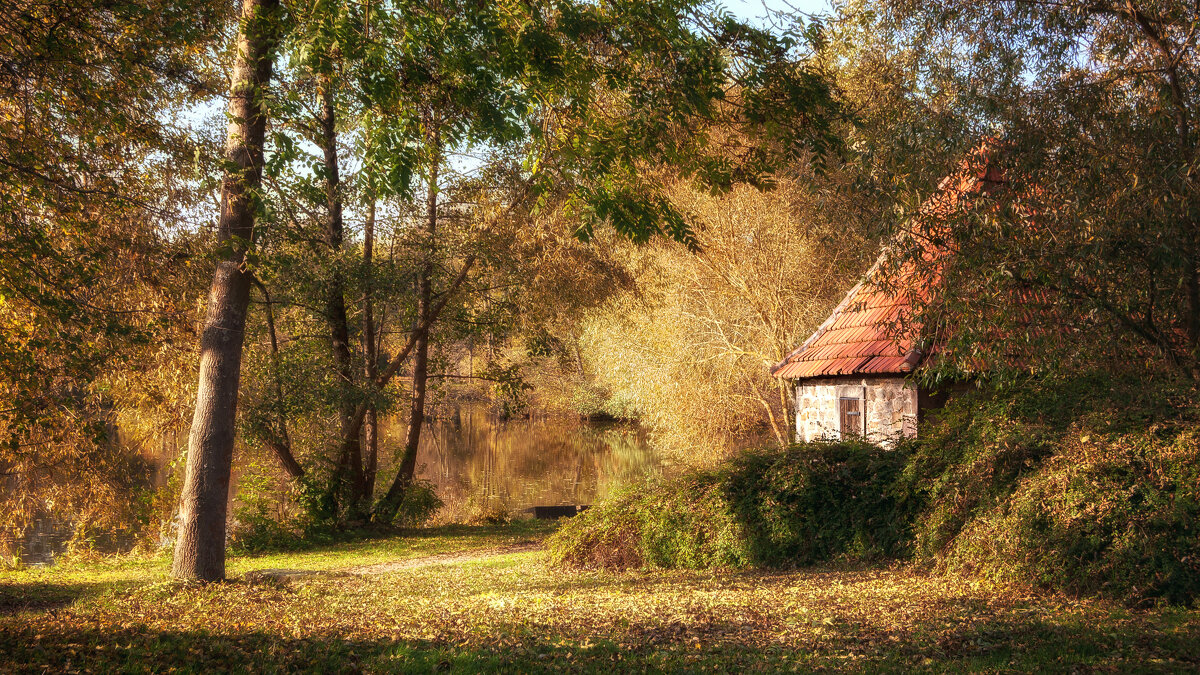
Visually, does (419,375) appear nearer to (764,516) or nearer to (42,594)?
(42,594)

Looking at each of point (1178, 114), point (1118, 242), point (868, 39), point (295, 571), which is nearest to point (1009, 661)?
point (1118, 242)

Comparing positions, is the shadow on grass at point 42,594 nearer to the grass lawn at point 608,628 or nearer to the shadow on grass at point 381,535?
the grass lawn at point 608,628

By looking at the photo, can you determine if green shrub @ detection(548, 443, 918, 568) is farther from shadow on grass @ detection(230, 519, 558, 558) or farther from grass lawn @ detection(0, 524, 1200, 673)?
shadow on grass @ detection(230, 519, 558, 558)

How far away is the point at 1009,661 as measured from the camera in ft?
18.7

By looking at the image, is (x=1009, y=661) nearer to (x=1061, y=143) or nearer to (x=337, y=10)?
(x=1061, y=143)

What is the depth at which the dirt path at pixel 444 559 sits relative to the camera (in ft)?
42.1

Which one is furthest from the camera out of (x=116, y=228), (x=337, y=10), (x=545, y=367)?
(x=545, y=367)

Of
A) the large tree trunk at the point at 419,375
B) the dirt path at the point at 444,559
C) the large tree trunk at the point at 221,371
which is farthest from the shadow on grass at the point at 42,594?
the large tree trunk at the point at 419,375

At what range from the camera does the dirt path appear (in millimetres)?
12820

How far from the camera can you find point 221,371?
30.5 feet

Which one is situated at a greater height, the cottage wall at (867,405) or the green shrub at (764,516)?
the cottage wall at (867,405)

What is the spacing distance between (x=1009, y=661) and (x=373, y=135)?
6.67 m

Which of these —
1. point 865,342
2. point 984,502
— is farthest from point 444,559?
point 984,502

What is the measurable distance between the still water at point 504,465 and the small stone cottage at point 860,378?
3843 millimetres
